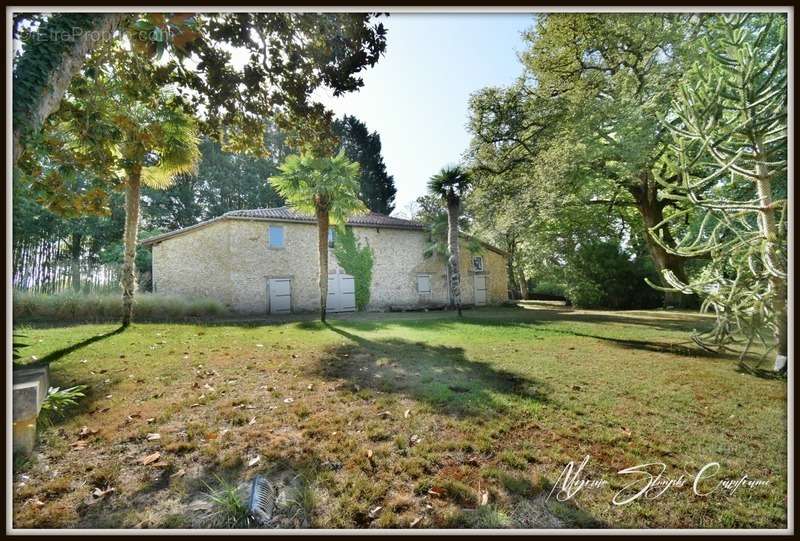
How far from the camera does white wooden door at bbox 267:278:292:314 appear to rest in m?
3.60

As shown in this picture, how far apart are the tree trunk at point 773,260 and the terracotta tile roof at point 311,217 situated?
2719mm

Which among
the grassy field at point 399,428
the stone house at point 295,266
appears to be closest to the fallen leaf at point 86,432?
the grassy field at point 399,428

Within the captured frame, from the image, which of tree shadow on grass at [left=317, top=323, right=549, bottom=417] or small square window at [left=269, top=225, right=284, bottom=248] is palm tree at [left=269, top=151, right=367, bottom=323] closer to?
small square window at [left=269, top=225, right=284, bottom=248]

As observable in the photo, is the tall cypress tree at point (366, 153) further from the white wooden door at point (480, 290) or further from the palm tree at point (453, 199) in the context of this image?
the white wooden door at point (480, 290)

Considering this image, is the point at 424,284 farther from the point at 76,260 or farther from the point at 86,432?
the point at 76,260

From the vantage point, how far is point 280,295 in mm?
3854

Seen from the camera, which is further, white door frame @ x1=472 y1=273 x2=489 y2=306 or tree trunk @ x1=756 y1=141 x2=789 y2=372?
white door frame @ x1=472 y1=273 x2=489 y2=306

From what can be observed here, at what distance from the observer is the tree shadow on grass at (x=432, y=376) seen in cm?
209

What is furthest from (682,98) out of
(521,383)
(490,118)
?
(521,383)

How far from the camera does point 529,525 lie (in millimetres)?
1371

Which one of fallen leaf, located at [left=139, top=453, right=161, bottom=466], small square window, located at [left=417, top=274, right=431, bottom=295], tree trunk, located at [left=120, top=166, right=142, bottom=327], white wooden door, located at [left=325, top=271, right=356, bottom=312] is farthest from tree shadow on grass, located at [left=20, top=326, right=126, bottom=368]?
small square window, located at [left=417, top=274, right=431, bottom=295]

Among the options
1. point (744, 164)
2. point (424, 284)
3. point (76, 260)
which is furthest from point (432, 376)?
point (76, 260)

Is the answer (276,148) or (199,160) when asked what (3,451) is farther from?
(276,148)

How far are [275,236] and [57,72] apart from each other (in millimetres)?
1991
